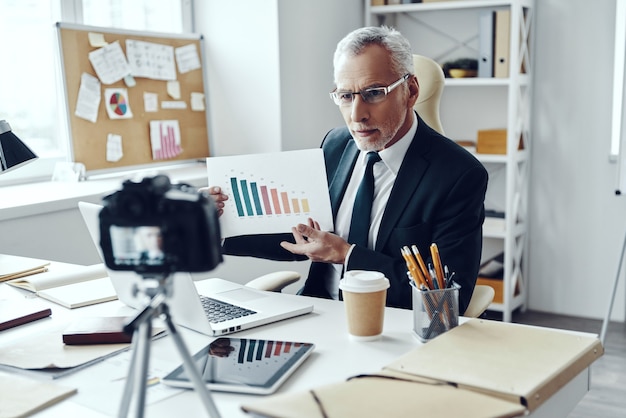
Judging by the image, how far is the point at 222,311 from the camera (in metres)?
1.52

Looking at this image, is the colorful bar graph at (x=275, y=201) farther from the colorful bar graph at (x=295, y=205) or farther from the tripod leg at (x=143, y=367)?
the tripod leg at (x=143, y=367)

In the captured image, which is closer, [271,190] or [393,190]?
[271,190]

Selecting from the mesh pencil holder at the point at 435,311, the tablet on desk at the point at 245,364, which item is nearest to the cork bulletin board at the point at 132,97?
the tablet on desk at the point at 245,364

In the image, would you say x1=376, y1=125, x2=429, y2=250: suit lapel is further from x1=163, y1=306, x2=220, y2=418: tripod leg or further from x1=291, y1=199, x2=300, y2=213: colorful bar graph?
x1=163, y1=306, x2=220, y2=418: tripod leg

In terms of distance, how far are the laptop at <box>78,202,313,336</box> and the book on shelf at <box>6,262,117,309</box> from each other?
116mm

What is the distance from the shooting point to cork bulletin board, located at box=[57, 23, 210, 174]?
295 centimetres

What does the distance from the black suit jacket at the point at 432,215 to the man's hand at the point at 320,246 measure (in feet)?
0.12

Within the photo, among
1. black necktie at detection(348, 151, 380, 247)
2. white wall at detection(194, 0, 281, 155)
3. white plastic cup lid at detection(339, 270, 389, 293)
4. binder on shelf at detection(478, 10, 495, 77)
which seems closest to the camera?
white plastic cup lid at detection(339, 270, 389, 293)

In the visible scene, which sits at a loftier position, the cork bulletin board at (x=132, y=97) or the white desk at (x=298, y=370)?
the cork bulletin board at (x=132, y=97)

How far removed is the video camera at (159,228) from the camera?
2.66ft

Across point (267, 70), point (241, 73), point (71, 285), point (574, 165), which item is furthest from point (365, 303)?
point (574, 165)

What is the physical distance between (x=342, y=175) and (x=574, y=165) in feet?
6.63

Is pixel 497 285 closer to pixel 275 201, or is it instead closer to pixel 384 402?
pixel 275 201

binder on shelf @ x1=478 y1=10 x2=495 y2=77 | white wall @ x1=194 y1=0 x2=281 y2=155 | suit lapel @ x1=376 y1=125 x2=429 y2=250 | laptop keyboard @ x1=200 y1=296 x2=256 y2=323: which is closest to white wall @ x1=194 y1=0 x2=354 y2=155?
white wall @ x1=194 y1=0 x2=281 y2=155
